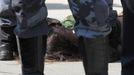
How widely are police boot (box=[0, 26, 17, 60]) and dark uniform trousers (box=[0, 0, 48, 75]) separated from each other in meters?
1.38

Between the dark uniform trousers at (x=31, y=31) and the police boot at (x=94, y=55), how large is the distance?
0.74 feet

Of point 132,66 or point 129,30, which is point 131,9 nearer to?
point 129,30

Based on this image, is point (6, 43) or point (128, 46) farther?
point (6, 43)

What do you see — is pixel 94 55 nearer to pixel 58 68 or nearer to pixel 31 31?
pixel 31 31

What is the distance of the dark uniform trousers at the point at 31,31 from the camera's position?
246 centimetres

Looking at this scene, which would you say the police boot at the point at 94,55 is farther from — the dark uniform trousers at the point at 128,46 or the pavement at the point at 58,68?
the pavement at the point at 58,68

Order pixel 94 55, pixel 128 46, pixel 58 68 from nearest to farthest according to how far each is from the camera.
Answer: pixel 94 55
pixel 128 46
pixel 58 68

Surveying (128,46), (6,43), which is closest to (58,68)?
(6,43)

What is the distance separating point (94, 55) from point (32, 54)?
1.09ft

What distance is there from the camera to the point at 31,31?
2477 millimetres

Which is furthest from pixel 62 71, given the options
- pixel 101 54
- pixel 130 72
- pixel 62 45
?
pixel 101 54

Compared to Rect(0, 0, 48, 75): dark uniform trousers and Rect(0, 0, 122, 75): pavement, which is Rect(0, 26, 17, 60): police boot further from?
Rect(0, 0, 48, 75): dark uniform trousers

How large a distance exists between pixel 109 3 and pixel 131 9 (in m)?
0.14

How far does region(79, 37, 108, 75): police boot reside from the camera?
2.43m
